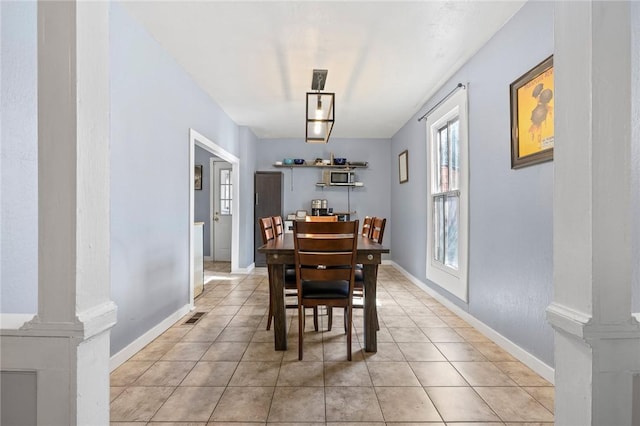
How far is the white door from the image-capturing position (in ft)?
21.8

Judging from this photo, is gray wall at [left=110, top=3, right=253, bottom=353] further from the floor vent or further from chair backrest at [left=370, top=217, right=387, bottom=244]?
chair backrest at [left=370, top=217, right=387, bottom=244]

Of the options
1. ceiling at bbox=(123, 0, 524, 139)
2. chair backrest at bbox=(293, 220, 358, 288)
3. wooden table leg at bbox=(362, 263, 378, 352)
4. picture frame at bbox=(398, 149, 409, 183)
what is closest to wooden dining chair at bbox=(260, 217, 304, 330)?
chair backrest at bbox=(293, 220, 358, 288)

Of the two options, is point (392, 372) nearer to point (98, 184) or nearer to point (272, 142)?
point (98, 184)

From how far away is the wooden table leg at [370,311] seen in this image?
235 cm

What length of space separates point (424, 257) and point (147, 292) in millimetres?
3365

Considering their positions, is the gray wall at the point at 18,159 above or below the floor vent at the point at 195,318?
above

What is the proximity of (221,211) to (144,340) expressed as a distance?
4.42 metres

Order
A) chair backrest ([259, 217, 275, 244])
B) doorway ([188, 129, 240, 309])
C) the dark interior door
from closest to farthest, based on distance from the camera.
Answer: chair backrest ([259, 217, 275, 244])
doorway ([188, 129, 240, 309])
the dark interior door

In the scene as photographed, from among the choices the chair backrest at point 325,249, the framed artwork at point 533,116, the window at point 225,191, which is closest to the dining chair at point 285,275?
the chair backrest at point 325,249

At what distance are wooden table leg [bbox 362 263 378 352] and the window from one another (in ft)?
16.1

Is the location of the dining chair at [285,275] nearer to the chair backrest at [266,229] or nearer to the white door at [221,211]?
the chair backrest at [266,229]

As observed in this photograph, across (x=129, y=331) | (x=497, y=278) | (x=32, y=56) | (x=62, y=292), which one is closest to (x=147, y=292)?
(x=129, y=331)

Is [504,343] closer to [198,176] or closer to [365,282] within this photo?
[365,282]

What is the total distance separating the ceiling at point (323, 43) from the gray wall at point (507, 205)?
0.78ft
